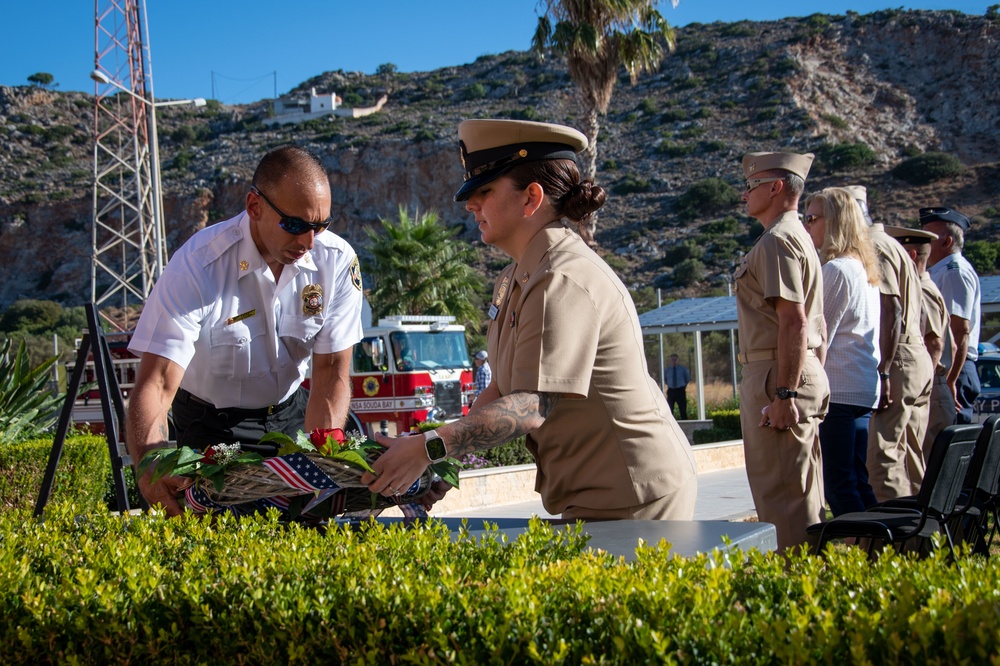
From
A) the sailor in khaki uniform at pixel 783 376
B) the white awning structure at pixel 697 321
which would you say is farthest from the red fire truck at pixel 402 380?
the sailor in khaki uniform at pixel 783 376

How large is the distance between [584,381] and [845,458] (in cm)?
289

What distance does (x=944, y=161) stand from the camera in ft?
162

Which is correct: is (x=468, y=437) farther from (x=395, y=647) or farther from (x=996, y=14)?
(x=996, y=14)

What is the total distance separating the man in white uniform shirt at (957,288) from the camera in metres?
6.97

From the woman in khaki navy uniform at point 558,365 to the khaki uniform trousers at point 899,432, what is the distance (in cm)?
321

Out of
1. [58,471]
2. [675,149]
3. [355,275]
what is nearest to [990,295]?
[58,471]

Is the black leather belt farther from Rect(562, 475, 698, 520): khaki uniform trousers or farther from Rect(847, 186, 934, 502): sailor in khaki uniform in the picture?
Rect(847, 186, 934, 502): sailor in khaki uniform

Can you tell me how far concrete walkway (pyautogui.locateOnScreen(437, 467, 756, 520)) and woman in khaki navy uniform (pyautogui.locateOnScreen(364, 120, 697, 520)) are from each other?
16.6 feet

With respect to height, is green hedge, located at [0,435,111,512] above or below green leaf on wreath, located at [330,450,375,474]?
below

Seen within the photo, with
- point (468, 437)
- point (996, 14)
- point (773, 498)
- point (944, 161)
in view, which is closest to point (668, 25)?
point (773, 498)

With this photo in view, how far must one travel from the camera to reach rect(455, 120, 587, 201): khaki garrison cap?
2.62 meters

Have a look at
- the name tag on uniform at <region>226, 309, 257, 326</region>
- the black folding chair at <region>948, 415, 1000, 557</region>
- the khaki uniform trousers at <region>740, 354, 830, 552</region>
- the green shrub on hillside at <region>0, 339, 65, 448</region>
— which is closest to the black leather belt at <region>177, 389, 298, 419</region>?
the name tag on uniform at <region>226, 309, 257, 326</region>

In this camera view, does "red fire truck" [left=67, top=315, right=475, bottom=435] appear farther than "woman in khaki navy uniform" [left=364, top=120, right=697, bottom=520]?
Yes

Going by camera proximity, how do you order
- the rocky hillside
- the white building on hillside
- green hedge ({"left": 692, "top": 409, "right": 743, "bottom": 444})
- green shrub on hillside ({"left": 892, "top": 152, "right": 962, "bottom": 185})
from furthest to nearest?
the white building on hillside → the rocky hillside → green shrub on hillside ({"left": 892, "top": 152, "right": 962, "bottom": 185}) → green hedge ({"left": 692, "top": 409, "right": 743, "bottom": 444})
